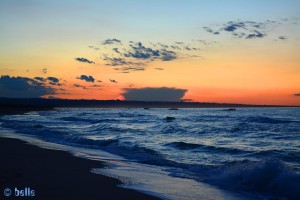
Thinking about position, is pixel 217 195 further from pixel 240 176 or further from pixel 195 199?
pixel 240 176

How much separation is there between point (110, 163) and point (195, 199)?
5377mm

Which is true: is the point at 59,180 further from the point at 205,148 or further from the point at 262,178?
the point at 205,148

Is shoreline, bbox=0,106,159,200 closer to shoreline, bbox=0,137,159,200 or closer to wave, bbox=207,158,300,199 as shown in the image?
shoreline, bbox=0,137,159,200

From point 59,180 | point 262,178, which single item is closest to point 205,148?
point 262,178

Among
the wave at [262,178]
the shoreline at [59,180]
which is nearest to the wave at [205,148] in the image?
the wave at [262,178]

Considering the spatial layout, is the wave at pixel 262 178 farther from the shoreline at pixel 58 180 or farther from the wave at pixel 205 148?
the wave at pixel 205 148

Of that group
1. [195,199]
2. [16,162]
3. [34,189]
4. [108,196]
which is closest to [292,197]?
[195,199]

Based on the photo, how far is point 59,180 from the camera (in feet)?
26.8

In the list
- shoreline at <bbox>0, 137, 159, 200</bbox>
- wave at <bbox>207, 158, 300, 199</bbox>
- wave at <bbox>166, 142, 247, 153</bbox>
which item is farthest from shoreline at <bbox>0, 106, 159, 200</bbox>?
wave at <bbox>166, 142, 247, 153</bbox>

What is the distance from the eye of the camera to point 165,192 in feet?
25.8

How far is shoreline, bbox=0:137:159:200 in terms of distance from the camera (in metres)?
7.03

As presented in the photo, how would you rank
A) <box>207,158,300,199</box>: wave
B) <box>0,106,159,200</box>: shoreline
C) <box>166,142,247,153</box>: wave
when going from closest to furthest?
<box>0,106,159,200</box>: shoreline → <box>207,158,300,199</box>: wave → <box>166,142,247,153</box>: wave

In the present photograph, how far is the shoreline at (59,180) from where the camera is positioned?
23.1ft

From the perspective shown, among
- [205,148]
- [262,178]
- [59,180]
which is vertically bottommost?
[205,148]
